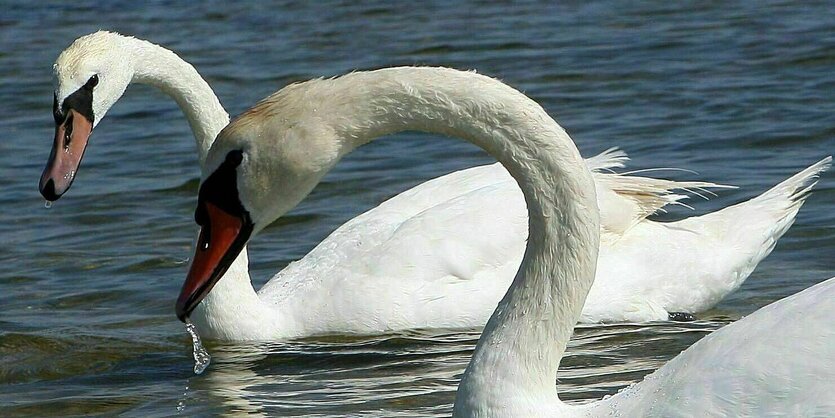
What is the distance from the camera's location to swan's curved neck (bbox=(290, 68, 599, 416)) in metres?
4.62

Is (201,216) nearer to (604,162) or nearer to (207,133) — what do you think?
(207,133)

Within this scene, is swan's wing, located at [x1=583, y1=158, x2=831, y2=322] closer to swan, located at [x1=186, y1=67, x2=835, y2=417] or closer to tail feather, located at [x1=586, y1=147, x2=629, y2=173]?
tail feather, located at [x1=586, y1=147, x2=629, y2=173]

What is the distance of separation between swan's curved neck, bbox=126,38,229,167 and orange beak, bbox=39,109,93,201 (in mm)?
401

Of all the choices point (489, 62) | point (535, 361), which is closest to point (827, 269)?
point (535, 361)

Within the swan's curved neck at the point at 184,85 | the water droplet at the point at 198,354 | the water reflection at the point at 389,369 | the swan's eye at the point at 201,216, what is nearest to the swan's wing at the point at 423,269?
the water reflection at the point at 389,369

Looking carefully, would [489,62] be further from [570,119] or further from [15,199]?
[15,199]

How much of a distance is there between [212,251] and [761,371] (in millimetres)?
1718

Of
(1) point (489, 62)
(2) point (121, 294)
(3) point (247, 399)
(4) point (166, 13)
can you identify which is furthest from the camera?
(4) point (166, 13)

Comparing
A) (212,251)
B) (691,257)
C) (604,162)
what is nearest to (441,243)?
(604,162)

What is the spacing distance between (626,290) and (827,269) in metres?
1.06

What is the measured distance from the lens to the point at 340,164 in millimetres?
11148

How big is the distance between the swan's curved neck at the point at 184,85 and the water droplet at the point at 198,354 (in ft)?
3.41

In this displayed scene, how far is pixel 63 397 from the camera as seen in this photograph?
22.2 feet

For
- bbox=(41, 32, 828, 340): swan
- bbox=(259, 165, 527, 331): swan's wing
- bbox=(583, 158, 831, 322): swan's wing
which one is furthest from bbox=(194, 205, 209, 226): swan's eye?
bbox=(583, 158, 831, 322): swan's wing
